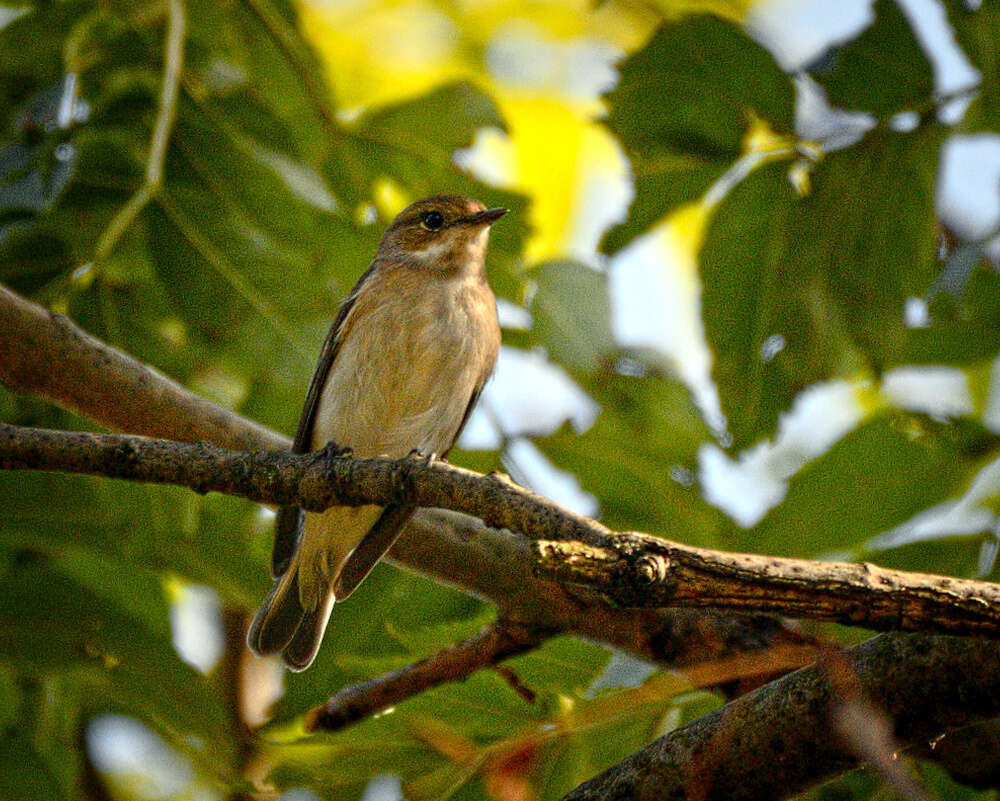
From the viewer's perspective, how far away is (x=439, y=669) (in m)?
3.33

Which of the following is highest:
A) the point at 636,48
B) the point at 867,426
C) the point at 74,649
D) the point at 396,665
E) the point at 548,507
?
the point at 636,48

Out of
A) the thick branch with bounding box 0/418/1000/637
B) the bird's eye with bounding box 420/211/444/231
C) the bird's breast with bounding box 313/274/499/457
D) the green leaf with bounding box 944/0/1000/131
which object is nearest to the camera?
the thick branch with bounding box 0/418/1000/637

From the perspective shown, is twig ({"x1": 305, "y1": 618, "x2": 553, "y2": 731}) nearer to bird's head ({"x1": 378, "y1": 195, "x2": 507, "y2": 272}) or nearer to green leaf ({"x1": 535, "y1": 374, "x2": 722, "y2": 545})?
green leaf ({"x1": 535, "y1": 374, "x2": 722, "y2": 545})

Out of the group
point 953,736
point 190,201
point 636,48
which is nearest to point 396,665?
point 953,736

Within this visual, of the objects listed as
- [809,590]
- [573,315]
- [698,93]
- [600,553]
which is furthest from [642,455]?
[600,553]

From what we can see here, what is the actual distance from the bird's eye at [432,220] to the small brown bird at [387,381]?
163mm

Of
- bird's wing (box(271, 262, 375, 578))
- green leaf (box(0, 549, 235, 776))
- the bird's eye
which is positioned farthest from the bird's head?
green leaf (box(0, 549, 235, 776))

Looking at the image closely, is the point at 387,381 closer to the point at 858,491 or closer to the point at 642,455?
the point at 642,455

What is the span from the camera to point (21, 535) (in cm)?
417

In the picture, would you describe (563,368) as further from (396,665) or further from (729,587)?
(729,587)

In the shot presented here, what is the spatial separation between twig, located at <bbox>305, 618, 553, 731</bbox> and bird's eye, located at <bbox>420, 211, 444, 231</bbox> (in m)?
2.72

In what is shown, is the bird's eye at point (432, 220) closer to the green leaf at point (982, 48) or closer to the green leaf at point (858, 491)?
the green leaf at point (858, 491)

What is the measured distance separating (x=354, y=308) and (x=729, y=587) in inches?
128

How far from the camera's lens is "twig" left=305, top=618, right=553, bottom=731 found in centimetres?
332
